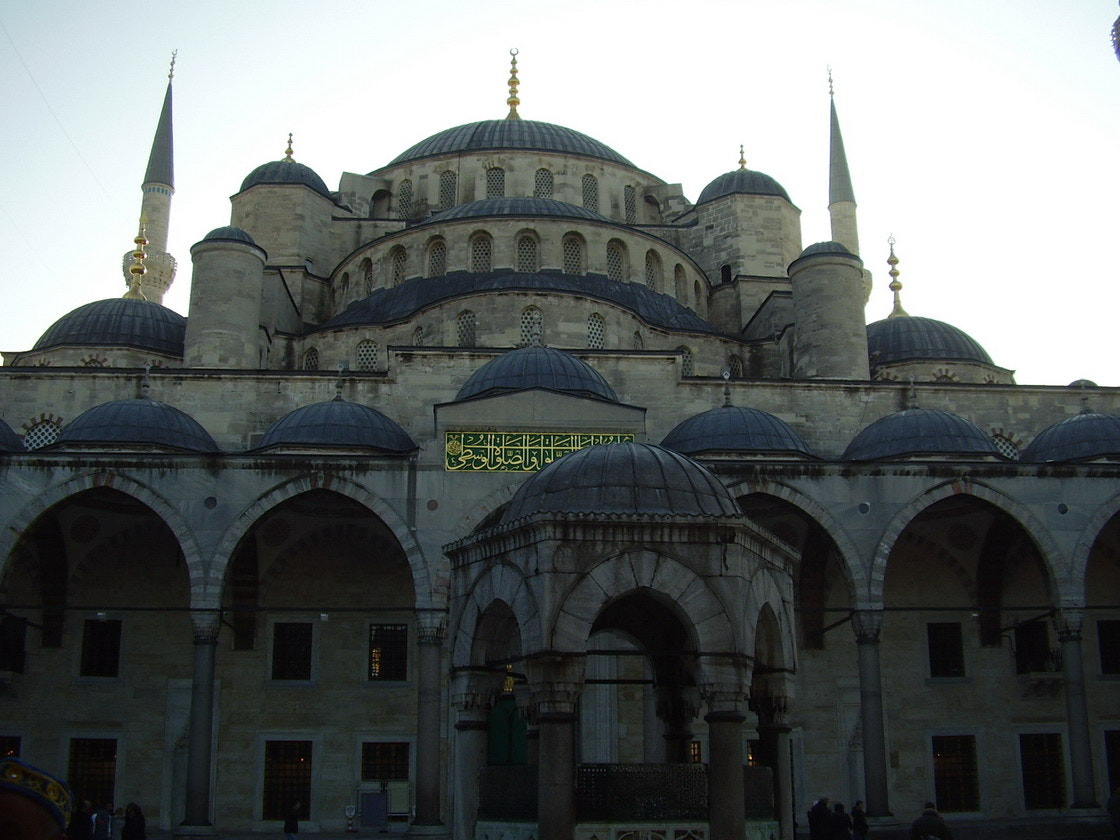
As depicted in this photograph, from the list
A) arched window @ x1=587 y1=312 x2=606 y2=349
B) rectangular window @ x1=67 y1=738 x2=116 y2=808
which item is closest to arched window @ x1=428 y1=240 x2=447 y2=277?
arched window @ x1=587 y1=312 x2=606 y2=349

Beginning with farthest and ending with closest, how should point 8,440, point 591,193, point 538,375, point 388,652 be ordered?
point 591,193 → point 388,652 → point 538,375 → point 8,440

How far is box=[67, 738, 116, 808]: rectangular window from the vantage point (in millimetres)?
18188

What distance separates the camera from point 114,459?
53.6 ft

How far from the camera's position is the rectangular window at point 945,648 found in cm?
1947

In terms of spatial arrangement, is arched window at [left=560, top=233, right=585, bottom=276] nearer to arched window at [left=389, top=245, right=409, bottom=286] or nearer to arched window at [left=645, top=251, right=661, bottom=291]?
arched window at [left=645, top=251, right=661, bottom=291]

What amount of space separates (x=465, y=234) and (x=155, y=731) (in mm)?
10593

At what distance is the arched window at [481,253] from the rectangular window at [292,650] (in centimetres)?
793

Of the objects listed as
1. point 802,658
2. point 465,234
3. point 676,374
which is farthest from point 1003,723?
point 465,234

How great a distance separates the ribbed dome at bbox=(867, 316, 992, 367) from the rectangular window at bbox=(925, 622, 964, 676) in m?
6.50

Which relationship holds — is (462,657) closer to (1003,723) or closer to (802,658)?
(802,658)

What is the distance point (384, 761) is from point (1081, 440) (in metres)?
11.5

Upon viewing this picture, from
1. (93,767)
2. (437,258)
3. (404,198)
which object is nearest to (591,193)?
(404,198)

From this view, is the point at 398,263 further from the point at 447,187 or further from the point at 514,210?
the point at 447,187

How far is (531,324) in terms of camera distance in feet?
70.4
